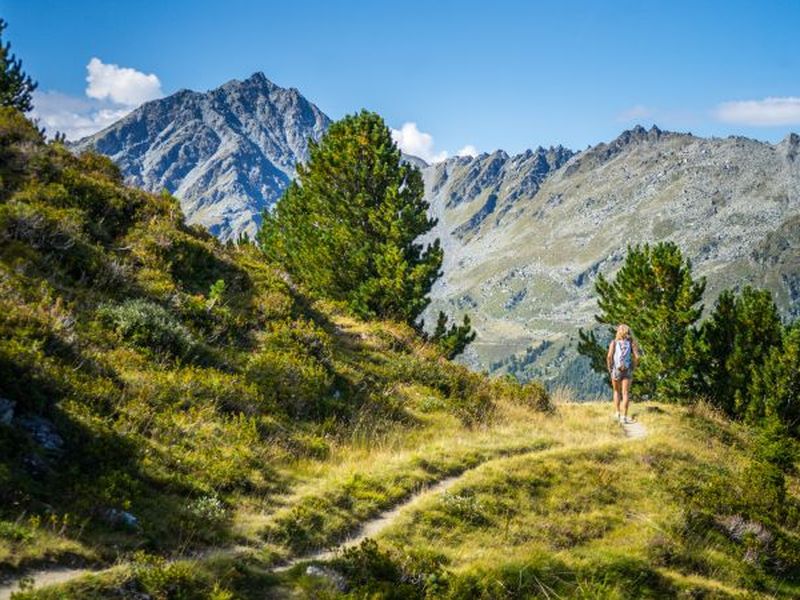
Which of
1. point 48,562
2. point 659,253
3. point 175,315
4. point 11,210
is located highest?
point 659,253

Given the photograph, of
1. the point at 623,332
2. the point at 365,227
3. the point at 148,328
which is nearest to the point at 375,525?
the point at 148,328

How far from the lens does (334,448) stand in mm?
14352

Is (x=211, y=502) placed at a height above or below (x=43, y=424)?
below

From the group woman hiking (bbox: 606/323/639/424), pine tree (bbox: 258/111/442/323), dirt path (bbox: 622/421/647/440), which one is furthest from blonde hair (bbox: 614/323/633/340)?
pine tree (bbox: 258/111/442/323)

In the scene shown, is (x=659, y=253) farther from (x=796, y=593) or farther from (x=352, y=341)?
(x=796, y=593)

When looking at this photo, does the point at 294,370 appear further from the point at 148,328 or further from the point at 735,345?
the point at 735,345

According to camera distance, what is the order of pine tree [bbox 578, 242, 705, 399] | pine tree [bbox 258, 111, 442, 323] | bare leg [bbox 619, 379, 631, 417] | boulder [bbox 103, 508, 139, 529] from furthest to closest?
pine tree [bbox 258, 111, 442, 323] < pine tree [bbox 578, 242, 705, 399] < bare leg [bbox 619, 379, 631, 417] < boulder [bbox 103, 508, 139, 529]

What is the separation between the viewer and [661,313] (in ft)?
106

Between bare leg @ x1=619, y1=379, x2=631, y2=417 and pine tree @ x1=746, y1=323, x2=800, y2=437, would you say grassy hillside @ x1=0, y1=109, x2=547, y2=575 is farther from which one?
pine tree @ x1=746, y1=323, x2=800, y2=437

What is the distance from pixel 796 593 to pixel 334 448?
10.8 m

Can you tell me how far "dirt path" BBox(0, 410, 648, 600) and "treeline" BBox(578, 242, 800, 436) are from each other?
17238 mm

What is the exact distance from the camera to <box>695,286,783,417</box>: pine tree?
29089 millimetres

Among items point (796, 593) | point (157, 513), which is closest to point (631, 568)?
point (796, 593)

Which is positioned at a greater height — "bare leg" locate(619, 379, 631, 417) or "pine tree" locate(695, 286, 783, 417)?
"pine tree" locate(695, 286, 783, 417)
